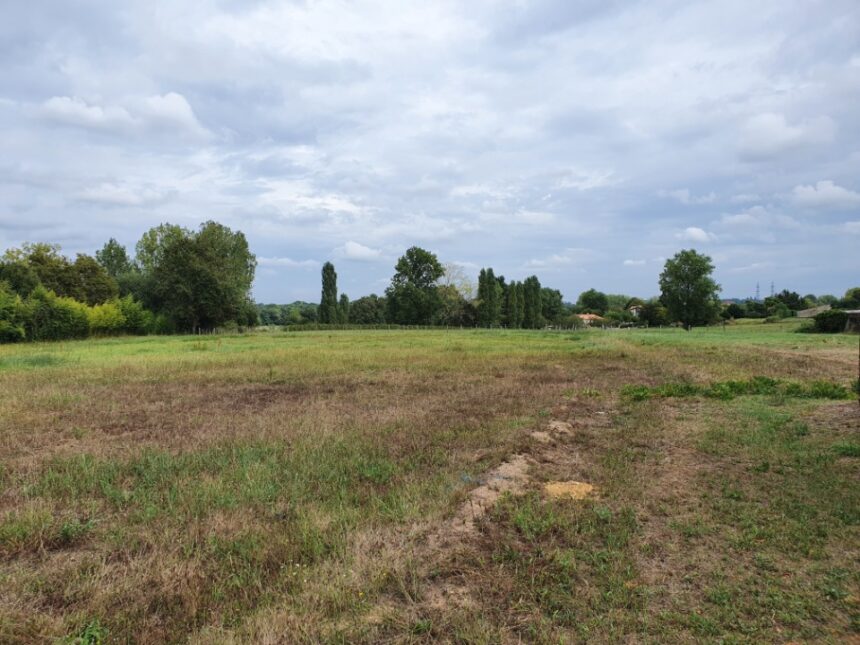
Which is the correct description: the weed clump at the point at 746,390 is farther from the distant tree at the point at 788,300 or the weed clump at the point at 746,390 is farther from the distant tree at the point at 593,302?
the distant tree at the point at 593,302

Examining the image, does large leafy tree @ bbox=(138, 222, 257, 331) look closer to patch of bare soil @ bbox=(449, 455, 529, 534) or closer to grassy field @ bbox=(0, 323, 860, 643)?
grassy field @ bbox=(0, 323, 860, 643)

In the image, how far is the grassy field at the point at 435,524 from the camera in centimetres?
370

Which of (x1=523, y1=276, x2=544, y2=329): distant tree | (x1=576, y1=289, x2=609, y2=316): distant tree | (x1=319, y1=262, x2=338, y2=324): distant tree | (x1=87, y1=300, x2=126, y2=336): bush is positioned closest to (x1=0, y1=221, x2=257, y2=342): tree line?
(x1=87, y1=300, x2=126, y2=336): bush

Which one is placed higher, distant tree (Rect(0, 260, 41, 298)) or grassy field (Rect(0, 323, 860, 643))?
distant tree (Rect(0, 260, 41, 298))

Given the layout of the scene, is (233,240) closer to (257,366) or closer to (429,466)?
(257,366)

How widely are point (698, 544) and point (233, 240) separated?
7963 centimetres

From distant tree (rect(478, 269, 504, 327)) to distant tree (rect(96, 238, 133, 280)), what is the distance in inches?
2618

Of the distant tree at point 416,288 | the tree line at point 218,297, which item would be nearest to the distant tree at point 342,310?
the tree line at point 218,297

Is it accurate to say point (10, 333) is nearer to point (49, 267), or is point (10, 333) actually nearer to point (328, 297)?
point (49, 267)

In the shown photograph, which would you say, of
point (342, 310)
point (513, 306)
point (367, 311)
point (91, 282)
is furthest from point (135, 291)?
point (513, 306)

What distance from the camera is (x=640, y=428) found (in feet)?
32.3

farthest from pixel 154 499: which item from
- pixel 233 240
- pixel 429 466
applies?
pixel 233 240

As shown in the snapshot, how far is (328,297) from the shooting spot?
87.1m

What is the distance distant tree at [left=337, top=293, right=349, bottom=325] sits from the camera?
3477 inches
